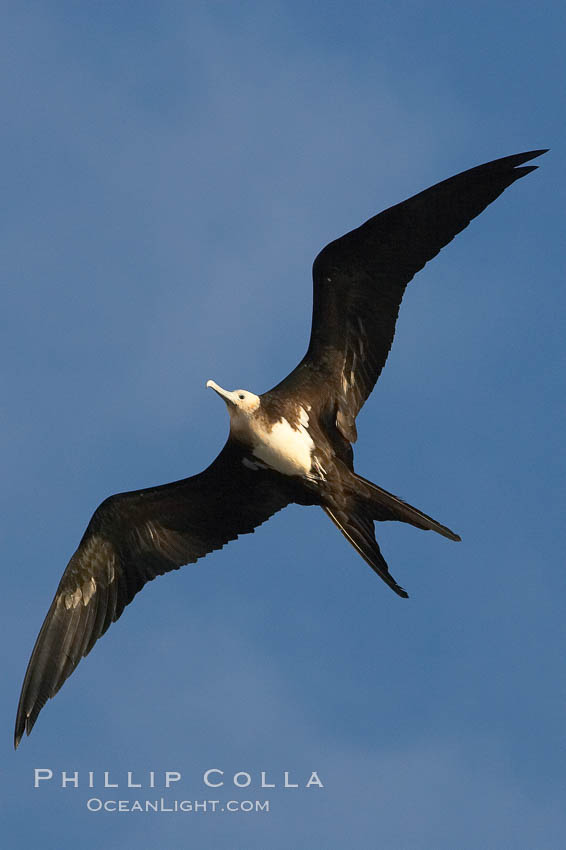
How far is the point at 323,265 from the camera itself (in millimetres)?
9625

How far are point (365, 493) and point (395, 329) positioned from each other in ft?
3.95

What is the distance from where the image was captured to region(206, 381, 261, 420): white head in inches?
375

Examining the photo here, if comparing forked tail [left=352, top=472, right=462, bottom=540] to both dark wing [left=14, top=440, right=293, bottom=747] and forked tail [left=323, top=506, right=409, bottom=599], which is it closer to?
forked tail [left=323, top=506, right=409, bottom=599]

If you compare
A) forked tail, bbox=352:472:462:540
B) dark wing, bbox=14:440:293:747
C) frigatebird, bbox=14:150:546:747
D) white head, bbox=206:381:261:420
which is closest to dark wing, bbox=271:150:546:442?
frigatebird, bbox=14:150:546:747

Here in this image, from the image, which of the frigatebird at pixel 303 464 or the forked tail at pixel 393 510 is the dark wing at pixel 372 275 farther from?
the forked tail at pixel 393 510

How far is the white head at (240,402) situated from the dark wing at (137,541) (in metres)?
0.52

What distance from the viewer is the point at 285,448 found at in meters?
9.54

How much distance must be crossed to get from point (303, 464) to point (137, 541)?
1.54 m

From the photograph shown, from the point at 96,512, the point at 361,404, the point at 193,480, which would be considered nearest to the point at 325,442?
the point at 361,404

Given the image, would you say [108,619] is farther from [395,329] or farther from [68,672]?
[395,329]

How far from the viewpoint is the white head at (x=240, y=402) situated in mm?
9516

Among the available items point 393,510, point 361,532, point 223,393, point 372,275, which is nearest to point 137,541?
point 223,393

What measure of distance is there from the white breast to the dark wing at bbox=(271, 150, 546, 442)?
1.00ft

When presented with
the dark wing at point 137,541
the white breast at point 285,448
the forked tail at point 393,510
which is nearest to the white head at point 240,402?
the white breast at point 285,448
